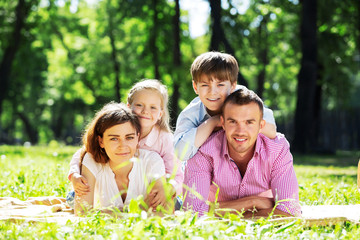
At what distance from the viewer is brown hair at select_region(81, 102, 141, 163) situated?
4070mm

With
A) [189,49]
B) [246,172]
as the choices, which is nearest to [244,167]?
[246,172]

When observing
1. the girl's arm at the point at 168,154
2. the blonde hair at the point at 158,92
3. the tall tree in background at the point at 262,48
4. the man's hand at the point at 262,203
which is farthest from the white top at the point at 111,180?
the tall tree in background at the point at 262,48

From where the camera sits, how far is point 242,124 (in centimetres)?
380

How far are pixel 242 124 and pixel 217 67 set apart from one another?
2.05 ft

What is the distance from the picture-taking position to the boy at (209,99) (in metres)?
4.03

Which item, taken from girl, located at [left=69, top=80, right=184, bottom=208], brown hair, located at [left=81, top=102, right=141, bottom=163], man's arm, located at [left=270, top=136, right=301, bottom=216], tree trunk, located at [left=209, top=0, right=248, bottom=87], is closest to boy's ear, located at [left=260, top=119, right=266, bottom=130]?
man's arm, located at [left=270, top=136, right=301, bottom=216]

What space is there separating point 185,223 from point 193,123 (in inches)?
65.0

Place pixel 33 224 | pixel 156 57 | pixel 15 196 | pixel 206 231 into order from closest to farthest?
pixel 206 231
pixel 33 224
pixel 15 196
pixel 156 57

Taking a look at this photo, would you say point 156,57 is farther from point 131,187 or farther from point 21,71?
point 131,187

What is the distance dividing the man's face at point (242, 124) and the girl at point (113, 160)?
0.73 m

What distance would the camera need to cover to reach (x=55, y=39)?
2792cm

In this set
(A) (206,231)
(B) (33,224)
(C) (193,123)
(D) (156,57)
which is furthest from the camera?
(D) (156,57)

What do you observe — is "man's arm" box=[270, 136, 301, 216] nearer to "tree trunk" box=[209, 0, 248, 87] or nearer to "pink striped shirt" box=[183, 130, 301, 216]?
"pink striped shirt" box=[183, 130, 301, 216]

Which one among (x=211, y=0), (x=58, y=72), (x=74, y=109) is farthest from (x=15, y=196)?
(x=74, y=109)
